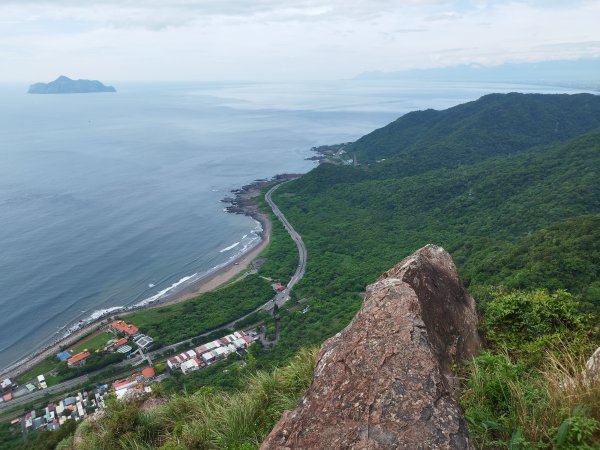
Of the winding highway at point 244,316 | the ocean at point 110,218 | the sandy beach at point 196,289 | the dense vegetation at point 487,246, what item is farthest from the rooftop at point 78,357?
the dense vegetation at point 487,246

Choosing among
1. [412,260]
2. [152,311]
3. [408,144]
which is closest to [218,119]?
[408,144]

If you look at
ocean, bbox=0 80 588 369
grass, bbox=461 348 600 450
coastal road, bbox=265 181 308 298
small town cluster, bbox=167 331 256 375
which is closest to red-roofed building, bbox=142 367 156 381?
small town cluster, bbox=167 331 256 375

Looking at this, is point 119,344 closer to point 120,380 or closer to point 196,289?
point 120,380

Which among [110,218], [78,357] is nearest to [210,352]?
[78,357]

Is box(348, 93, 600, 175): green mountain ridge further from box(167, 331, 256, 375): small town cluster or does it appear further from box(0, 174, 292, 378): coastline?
box(167, 331, 256, 375): small town cluster

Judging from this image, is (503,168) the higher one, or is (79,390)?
(503,168)

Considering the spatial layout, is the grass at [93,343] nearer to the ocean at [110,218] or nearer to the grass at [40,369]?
the grass at [40,369]

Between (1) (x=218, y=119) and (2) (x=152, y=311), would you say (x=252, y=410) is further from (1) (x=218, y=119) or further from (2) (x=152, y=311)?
(1) (x=218, y=119)
